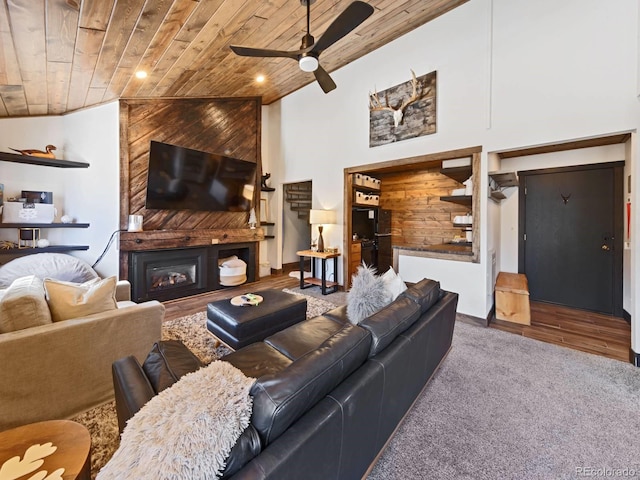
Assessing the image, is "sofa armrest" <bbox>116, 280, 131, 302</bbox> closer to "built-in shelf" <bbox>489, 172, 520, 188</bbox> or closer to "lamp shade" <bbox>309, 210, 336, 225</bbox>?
"lamp shade" <bbox>309, 210, 336, 225</bbox>

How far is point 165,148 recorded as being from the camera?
165 inches

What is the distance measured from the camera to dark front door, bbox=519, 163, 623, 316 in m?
3.61

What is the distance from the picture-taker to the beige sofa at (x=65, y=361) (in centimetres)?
155

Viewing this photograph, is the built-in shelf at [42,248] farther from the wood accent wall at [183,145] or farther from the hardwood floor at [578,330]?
the hardwood floor at [578,330]

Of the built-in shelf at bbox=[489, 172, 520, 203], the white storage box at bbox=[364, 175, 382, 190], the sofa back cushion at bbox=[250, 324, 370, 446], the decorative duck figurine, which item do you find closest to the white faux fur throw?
the sofa back cushion at bbox=[250, 324, 370, 446]

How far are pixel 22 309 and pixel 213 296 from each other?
114 inches

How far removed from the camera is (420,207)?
5277 mm

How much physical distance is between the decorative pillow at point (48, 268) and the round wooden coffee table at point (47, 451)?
3305 mm

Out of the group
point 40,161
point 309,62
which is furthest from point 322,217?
point 40,161

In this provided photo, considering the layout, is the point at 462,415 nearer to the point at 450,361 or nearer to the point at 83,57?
the point at 450,361

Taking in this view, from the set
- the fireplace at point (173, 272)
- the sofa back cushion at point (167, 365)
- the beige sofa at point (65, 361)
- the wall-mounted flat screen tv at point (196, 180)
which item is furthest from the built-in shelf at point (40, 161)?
the sofa back cushion at point (167, 365)

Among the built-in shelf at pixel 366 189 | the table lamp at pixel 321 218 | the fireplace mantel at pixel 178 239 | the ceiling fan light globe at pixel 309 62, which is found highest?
the ceiling fan light globe at pixel 309 62

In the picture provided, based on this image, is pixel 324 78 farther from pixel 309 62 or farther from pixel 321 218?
pixel 321 218

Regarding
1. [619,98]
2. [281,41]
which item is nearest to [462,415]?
[619,98]
